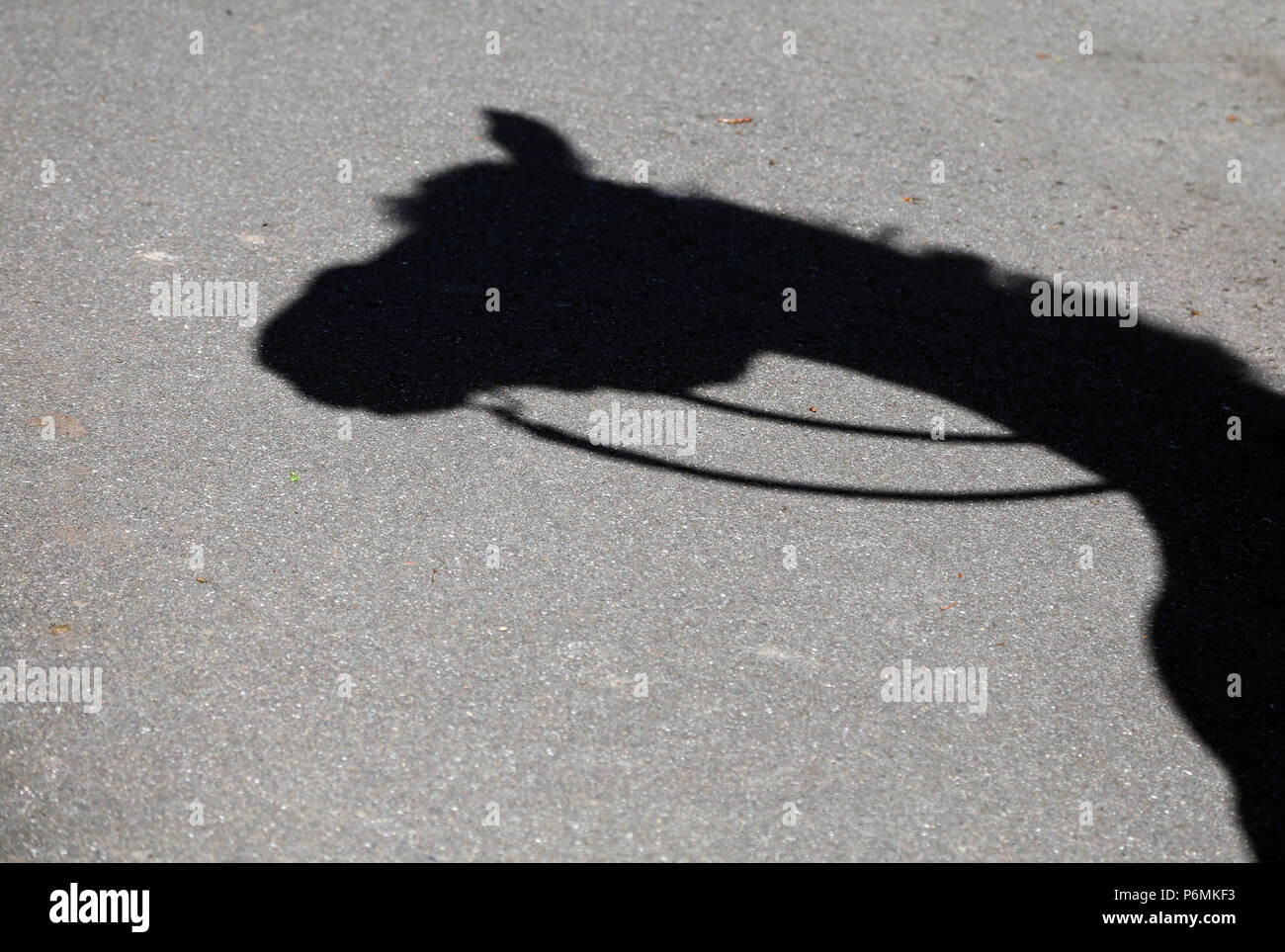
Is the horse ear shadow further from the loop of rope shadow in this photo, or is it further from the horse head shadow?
the loop of rope shadow

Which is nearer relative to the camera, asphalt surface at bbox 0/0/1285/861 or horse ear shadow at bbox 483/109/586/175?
asphalt surface at bbox 0/0/1285/861

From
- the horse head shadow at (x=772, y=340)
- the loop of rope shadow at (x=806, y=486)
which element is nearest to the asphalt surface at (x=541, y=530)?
the loop of rope shadow at (x=806, y=486)

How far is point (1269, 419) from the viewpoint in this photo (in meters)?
5.50

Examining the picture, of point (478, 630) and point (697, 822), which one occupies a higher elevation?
point (478, 630)

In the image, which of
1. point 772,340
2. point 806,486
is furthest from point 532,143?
point 806,486

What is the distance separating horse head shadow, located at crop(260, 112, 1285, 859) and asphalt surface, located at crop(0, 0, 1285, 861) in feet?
0.49

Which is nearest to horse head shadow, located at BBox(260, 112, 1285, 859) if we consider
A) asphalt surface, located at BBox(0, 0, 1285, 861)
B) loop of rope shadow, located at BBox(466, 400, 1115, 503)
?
loop of rope shadow, located at BBox(466, 400, 1115, 503)

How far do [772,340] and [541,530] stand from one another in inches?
69.0

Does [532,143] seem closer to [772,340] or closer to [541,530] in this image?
[772,340]

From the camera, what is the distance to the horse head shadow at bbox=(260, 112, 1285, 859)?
4980 mm

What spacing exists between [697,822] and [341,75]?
5.62 m
